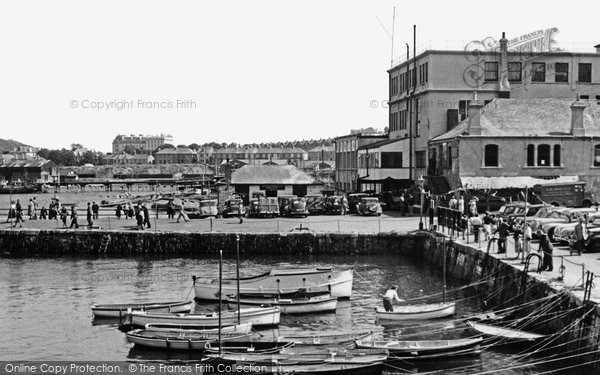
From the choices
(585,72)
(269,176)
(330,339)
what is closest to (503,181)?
(585,72)

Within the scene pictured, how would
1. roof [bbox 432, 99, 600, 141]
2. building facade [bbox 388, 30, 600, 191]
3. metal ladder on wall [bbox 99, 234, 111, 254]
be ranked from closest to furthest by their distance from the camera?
metal ladder on wall [bbox 99, 234, 111, 254], roof [bbox 432, 99, 600, 141], building facade [bbox 388, 30, 600, 191]

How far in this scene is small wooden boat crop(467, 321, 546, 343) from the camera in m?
27.4

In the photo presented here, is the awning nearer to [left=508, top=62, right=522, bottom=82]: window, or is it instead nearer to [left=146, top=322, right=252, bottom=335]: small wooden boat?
[left=508, top=62, right=522, bottom=82]: window

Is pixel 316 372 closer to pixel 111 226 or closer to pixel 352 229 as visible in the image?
pixel 352 229

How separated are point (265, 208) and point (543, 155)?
2257 centimetres

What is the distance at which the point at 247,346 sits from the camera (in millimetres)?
28109

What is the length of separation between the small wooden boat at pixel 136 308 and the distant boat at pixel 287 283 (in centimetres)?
378

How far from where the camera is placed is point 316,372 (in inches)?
979

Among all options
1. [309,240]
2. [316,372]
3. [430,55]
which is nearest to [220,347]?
[316,372]

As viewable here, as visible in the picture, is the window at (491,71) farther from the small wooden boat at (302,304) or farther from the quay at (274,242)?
the small wooden boat at (302,304)

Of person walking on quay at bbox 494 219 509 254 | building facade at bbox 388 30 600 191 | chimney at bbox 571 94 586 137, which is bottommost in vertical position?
person walking on quay at bbox 494 219 509 254

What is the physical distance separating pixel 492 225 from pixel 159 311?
66.8 ft

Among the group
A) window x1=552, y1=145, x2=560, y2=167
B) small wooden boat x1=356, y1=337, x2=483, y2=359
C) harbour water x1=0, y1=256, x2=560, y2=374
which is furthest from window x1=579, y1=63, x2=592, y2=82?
small wooden boat x1=356, y1=337, x2=483, y2=359

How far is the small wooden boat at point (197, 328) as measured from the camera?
2994 centimetres
